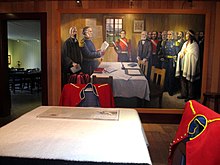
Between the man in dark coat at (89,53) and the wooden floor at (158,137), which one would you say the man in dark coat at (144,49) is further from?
the wooden floor at (158,137)

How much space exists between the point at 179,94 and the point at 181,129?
2.73 meters

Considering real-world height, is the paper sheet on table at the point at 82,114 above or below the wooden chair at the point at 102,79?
below

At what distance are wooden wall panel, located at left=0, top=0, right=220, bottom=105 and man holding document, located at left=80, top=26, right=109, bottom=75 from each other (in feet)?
1.56

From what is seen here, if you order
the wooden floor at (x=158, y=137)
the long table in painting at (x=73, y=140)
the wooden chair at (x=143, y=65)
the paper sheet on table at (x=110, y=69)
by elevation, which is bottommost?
the wooden floor at (x=158, y=137)

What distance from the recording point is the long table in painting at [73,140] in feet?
2.95

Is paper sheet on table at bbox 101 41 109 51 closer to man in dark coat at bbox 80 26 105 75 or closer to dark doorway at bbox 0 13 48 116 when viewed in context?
man in dark coat at bbox 80 26 105 75

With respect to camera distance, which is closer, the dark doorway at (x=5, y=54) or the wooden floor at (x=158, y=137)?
the wooden floor at (x=158, y=137)

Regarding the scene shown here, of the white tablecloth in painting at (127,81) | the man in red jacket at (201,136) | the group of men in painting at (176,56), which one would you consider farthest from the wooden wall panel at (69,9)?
the man in red jacket at (201,136)

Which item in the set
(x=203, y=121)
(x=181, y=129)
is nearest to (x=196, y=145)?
(x=203, y=121)

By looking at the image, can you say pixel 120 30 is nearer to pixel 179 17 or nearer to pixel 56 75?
pixel 179 17

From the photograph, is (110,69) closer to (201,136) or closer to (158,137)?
(158,137)

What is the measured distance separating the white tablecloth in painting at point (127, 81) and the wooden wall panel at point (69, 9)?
939mm

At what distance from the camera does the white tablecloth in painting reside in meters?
3.73

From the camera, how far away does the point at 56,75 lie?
387cm
